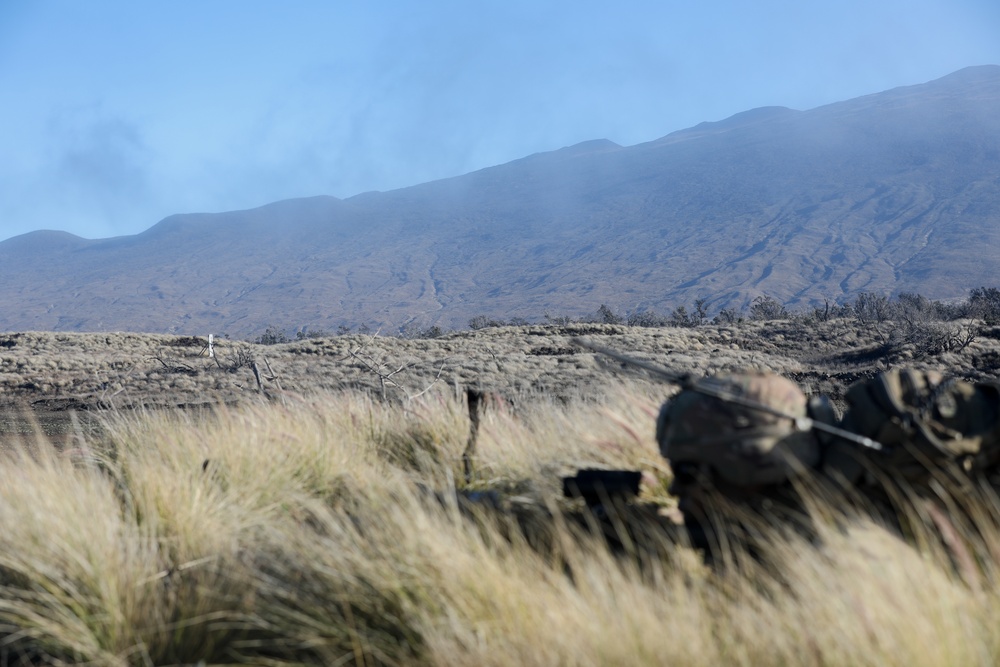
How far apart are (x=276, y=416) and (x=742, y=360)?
Result: 15606mm

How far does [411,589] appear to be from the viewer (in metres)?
3.46

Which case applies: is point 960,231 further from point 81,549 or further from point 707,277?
point 81,549

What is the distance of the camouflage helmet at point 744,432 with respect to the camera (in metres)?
3.49

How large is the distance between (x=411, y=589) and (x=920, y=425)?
6.60 ft

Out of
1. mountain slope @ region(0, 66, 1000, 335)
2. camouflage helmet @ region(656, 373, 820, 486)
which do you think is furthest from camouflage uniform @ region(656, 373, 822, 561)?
→ mountain slope @ region(0, 66, 1000, 335)

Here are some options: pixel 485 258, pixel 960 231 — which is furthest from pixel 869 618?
pixel 485 258

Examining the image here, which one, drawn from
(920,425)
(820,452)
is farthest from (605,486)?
(920,425)

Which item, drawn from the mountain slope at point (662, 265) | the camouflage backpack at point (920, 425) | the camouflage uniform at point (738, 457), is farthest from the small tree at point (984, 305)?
the mountain slope at point (662, 265)

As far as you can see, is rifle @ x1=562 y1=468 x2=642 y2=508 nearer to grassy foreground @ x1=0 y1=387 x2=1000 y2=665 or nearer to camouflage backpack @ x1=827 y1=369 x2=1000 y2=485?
grassy foreground @ x1=0 y1=387 x2=1000 y2=665

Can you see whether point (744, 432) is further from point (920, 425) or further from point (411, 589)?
point (411, 589)

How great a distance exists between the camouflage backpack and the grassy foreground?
13.1 inches

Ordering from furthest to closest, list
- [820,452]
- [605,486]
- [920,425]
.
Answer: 1. [605,486]
2. [820,452]
3. [920,425]

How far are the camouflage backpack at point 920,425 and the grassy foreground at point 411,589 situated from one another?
0.33 m

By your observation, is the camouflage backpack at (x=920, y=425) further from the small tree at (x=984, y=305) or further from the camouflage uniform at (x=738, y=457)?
the small tree at (x=984, y=305)
